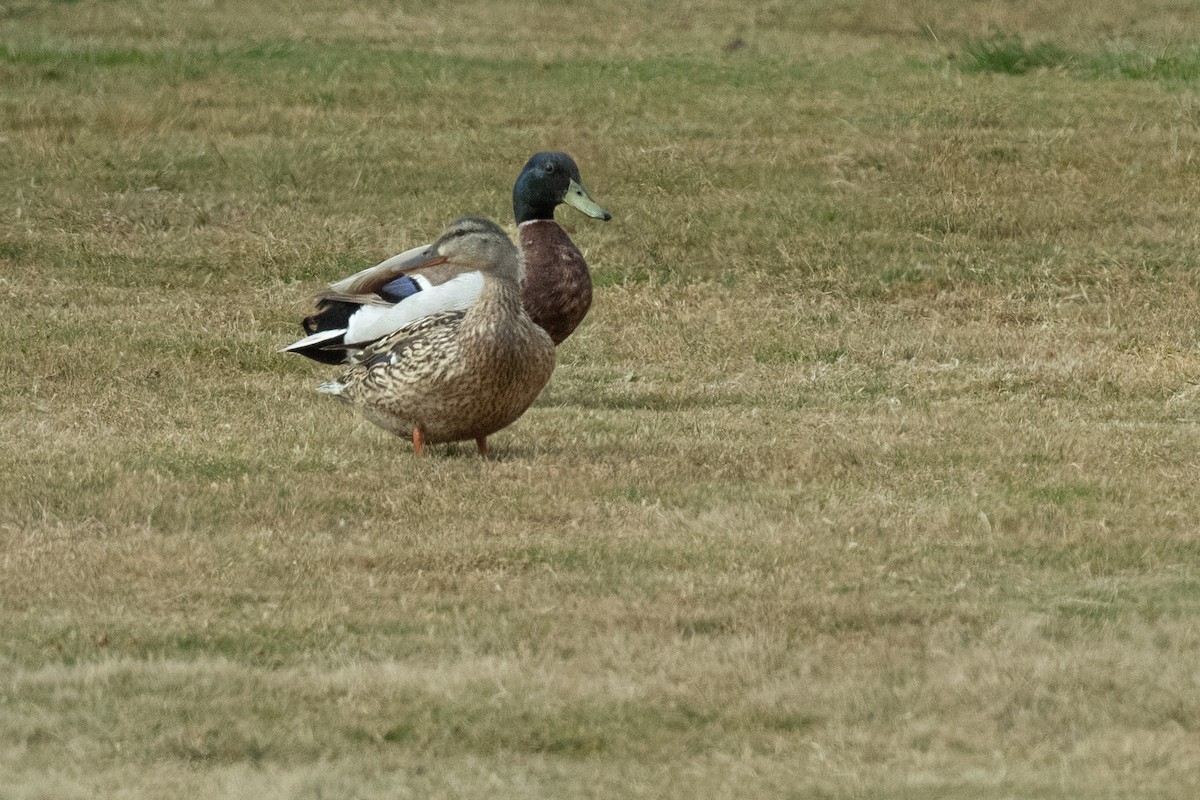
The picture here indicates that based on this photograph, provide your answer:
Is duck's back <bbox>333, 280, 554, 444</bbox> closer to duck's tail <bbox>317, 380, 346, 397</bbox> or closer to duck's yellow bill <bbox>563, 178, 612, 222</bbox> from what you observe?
duck's tail <bbox>317, 380, 346, 397</bbox>

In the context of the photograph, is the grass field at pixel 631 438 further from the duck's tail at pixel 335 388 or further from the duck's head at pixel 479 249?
the duck's head at pixel 479 249

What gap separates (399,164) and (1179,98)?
826 cm

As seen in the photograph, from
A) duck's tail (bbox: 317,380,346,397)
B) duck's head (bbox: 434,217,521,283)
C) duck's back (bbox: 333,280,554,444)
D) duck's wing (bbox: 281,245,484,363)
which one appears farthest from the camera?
duck's wing (bbox: 281,245,484,363)

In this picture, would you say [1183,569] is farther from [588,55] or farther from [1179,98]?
[588,55]

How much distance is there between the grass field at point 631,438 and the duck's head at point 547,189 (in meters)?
1.09

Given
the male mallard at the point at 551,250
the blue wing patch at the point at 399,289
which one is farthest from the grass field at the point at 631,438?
the blue wing patch at the point at 399,289

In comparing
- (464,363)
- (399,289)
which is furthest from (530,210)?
(464,363)

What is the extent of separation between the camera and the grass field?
207 inches

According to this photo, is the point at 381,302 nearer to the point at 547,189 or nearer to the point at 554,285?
the point at 554,285

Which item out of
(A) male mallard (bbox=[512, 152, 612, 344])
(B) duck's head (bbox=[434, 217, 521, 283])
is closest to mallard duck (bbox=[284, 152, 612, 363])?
(A) male mallard (bbox=[512, 152, 612, 344])

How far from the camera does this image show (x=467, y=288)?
385 inches

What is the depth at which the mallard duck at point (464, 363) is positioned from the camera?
8391 mm

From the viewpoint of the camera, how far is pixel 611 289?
14367 mm

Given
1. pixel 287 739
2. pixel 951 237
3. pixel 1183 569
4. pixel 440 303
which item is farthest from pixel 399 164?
pixel 287 739
